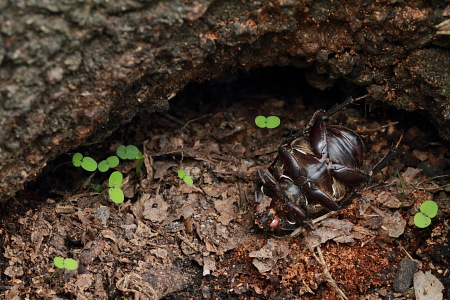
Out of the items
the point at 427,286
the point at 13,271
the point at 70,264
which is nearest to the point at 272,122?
the point at 427,286

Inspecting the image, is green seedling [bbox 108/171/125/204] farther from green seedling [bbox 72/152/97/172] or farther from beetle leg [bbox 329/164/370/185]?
beetle leg [bbox 329/164/370/185]

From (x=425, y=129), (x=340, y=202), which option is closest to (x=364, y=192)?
(x=340, y=202)

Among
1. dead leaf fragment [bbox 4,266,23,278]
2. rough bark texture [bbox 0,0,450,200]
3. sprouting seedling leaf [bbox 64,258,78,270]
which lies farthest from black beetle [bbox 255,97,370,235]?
dead leaf fragment [bbox 4,266,23,278]

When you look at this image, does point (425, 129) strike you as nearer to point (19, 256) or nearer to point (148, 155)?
point (148, 155)

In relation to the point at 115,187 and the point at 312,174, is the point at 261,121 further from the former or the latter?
the point at 115,187

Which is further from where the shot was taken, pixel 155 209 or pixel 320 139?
pixel 320 139

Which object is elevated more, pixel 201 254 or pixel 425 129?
pixel 425 129

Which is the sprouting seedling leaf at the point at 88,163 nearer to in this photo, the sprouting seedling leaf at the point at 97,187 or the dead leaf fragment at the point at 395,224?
the sprouting seedling leaf at the point at 97,187
